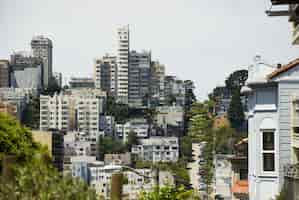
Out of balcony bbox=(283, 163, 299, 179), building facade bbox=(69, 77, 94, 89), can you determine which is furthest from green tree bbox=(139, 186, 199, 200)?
building facade bbox=(69, 77, 94, 89)

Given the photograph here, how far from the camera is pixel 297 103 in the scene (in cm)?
1862

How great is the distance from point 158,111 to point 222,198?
117697 mm

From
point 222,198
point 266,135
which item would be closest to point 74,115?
point 222,198

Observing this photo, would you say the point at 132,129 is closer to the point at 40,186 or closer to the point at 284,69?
the point at 284,69

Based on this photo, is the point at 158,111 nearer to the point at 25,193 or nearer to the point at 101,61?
the point at 101,61

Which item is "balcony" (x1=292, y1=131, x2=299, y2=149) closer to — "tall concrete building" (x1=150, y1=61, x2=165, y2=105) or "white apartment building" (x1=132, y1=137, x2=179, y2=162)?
"white apartment building" (x1=132, y1=137, x2=179, y2=162)

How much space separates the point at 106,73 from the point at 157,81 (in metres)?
11.8

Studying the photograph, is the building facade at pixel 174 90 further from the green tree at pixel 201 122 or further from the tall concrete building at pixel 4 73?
the green tree at pixel 201 122

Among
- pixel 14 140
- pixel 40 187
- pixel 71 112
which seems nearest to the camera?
pixel 40 187

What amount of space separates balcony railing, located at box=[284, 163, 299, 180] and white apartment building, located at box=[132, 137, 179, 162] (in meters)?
111

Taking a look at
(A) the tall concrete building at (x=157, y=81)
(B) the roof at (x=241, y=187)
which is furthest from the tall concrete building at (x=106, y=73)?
(B) the roof at (x=241, y=187)

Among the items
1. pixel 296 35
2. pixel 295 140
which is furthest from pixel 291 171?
pixel 296 35

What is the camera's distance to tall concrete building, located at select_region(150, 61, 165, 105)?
181 meters

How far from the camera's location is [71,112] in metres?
153
